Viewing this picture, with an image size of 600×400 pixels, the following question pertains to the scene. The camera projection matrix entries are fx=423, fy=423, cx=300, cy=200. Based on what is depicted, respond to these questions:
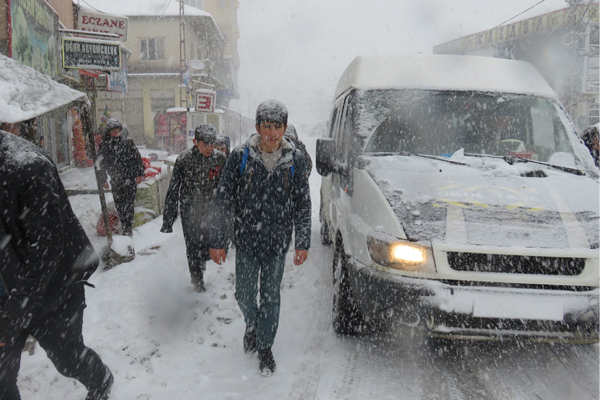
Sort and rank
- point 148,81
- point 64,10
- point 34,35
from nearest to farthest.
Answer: point 34,35 < point 64,10 < point 148,81

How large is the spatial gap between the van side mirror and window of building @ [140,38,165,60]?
3092 cm

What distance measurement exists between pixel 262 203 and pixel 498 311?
5.39 feet

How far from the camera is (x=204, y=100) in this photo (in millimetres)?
14172

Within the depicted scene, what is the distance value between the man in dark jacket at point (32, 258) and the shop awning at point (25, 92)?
0.76 m

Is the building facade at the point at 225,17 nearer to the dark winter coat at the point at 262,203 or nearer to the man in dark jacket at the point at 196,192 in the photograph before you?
the man in dark jacket at the point at 196,192

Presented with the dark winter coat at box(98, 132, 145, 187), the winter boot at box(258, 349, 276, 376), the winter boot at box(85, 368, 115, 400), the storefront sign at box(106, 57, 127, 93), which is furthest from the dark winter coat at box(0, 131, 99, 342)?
the storefront sign at box(106, 57, 127, 93)

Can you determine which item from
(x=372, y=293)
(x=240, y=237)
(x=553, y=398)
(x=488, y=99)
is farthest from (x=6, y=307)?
(x=488, y=99)

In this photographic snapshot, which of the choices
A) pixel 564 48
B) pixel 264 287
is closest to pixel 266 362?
pixel 264 287

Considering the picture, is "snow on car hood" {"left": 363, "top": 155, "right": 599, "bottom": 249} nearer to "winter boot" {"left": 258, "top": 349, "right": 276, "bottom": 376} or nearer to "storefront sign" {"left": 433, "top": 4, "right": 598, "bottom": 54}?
"winter boot" {"left": 258, "top": 349, "right": 276, "bottom": 376}

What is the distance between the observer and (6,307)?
5.92ft

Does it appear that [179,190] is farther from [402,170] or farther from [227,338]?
[402,170]

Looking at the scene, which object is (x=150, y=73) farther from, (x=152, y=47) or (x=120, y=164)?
(x=120, y=164)

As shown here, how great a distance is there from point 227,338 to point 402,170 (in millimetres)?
2005

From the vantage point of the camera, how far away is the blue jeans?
3.06 meters
